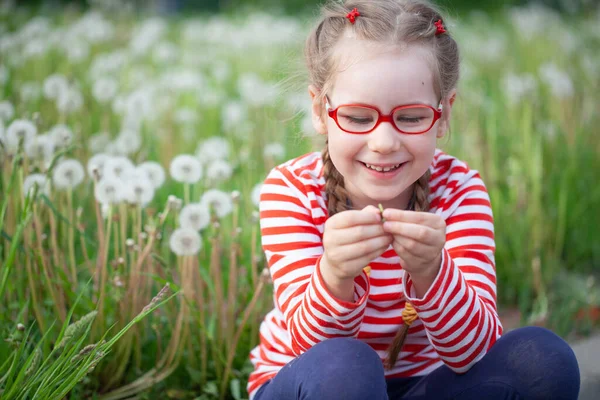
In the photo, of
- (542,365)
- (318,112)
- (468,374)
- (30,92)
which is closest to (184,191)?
(30,92)

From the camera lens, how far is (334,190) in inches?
58.2

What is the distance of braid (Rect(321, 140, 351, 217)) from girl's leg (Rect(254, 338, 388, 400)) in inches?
11.9

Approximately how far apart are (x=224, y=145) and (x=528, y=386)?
5.45 ft

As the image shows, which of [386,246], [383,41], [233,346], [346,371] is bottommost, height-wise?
[233,346]

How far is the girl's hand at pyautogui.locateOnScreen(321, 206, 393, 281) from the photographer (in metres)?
1.18

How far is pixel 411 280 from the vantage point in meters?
1.32

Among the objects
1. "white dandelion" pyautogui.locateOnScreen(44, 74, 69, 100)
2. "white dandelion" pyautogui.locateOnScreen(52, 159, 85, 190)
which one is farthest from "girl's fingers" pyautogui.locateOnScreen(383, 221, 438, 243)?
"white dandelion" pyautogui.locateOnScreen(44, 74, 69, 100)

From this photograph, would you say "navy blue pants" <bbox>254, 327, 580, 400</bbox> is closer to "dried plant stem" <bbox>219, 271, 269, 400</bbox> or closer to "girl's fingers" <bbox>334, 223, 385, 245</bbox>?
"girl's fingers" <bbox>334, 223, 385, 245</bbox>

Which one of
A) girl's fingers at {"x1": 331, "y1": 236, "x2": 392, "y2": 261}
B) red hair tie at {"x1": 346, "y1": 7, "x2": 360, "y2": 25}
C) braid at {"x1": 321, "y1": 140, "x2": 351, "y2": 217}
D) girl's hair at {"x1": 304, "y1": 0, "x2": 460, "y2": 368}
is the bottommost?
girl's fingers at {"x1": 331, "y1": 236, "x2": 392, "y2": 261}

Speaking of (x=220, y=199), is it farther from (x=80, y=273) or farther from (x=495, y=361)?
(x=495, y=361)

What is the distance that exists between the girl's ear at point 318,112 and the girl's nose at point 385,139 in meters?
0.18

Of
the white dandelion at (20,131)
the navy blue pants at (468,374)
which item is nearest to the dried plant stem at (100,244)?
the white dandelion at (20,131)

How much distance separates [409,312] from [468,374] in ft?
0.57

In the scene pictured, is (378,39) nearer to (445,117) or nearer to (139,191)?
(445,117)
